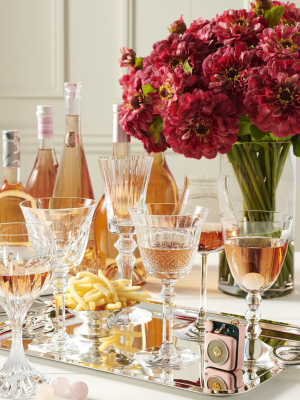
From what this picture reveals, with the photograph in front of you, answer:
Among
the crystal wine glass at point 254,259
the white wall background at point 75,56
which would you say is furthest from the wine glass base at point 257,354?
the white wall background at point 75,56

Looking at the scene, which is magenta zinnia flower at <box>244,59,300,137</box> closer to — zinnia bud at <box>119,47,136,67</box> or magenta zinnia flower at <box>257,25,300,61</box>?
magenta zinnia flower at <box>257,25,300,61</box>

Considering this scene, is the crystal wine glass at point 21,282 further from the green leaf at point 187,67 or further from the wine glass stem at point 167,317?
the green leaf at point 187,67

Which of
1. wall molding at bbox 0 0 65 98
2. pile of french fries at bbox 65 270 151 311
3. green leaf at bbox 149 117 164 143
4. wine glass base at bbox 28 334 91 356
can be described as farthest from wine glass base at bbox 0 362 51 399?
wall molding at bbox 0 0 65 98

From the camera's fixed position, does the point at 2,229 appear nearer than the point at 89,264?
Yes

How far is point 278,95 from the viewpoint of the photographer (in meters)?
1.27

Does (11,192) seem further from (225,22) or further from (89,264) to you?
(225,22)

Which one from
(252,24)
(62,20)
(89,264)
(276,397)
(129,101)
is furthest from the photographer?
(62,20)

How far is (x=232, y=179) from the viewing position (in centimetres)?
147

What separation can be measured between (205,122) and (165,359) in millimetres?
509

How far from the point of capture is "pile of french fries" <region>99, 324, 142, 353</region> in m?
1.08

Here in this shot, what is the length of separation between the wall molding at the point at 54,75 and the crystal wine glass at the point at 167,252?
2862 millimetres

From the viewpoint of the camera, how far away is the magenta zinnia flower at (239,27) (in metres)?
1.36

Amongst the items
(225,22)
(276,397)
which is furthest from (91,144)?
(276,397)

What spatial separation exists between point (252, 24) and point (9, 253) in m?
0.76
